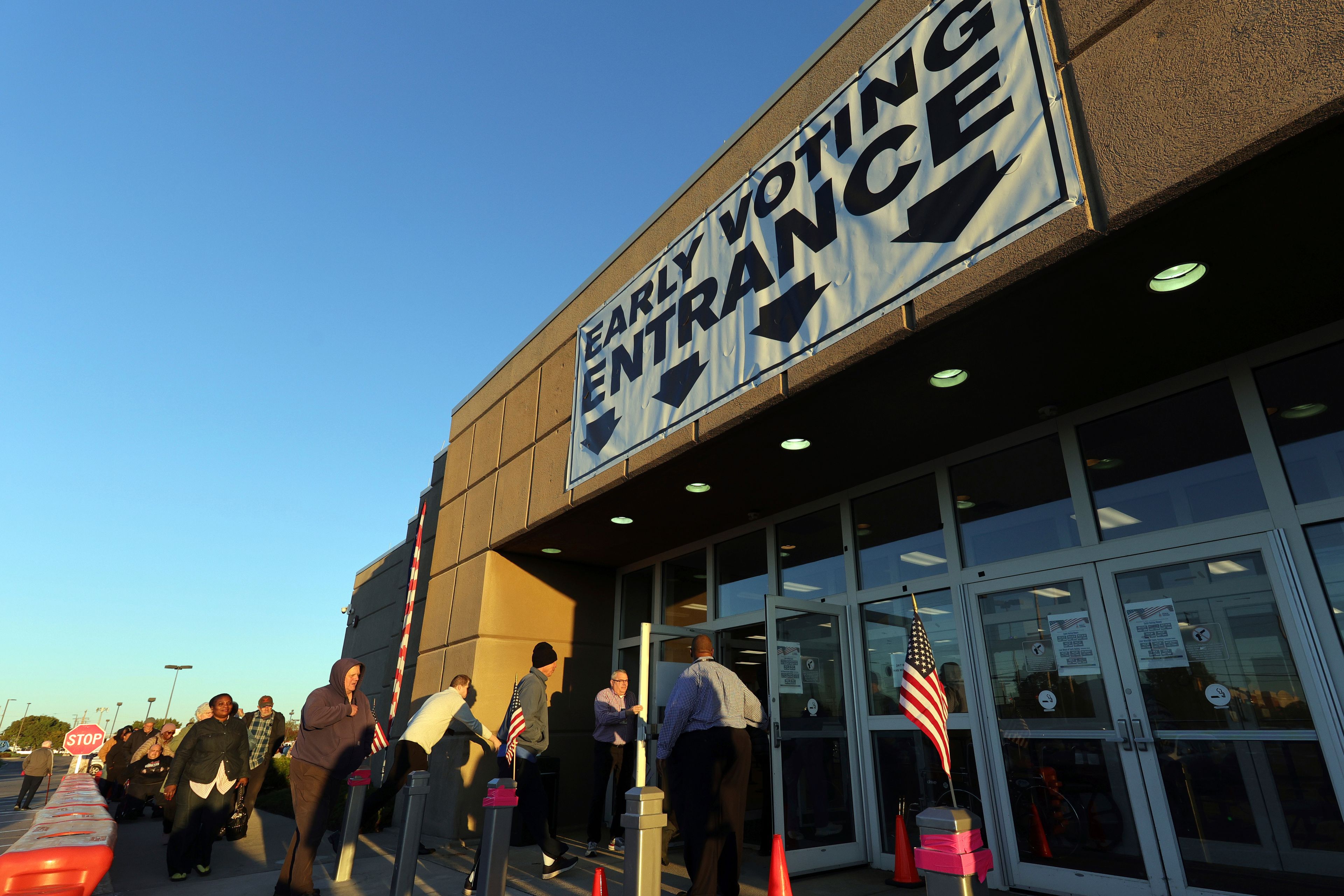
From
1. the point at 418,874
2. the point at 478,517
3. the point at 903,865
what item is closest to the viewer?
the point at 903,865

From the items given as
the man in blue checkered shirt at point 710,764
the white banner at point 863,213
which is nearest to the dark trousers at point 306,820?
the man in blue checkered shirt at point 710,764

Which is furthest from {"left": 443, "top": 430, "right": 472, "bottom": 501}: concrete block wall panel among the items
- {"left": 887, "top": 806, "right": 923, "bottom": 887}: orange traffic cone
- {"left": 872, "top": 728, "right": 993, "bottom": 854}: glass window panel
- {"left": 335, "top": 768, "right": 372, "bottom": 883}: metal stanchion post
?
{"left": 887, "top": 806, "right": 923, "bottom": 887}: orange traffic cone

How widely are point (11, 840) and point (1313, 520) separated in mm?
14289

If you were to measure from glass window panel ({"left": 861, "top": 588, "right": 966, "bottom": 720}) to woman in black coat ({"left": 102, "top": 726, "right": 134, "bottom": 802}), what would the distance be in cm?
1261

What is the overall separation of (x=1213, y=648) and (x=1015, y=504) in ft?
5.38

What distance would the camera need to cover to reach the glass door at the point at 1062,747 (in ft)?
15.1

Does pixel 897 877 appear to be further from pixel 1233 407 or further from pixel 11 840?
pixel 11 840

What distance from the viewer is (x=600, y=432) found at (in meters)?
7.39

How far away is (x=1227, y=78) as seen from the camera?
10.5ft

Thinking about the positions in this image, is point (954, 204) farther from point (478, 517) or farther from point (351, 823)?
point (478, 517)

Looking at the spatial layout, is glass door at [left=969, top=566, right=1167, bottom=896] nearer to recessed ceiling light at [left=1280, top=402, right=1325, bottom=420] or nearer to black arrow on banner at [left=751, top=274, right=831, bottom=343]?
recessed ceiling light at [left=1280, top=402, right=1325, bottom=420]

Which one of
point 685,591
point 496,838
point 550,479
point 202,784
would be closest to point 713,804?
point 496,838

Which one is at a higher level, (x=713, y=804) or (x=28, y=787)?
(x=713, y=804)

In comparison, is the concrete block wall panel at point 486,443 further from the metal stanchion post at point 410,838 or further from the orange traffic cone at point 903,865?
the orange traffic cone at point 903,865
